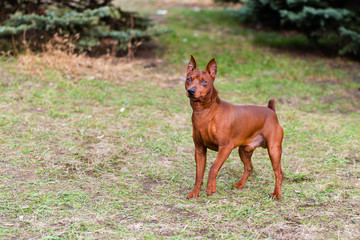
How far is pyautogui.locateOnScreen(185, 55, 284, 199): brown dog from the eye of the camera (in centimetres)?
372

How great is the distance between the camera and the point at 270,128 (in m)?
4.01

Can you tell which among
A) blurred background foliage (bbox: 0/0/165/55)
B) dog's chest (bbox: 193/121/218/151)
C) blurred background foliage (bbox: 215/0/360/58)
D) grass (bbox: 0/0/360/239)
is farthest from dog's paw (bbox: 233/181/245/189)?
blurred background foliage (bbox: 215/0/360/58)

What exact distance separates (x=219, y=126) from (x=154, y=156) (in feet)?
4.83

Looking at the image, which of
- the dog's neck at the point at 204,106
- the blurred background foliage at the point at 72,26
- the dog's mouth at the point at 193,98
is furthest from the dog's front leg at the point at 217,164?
the blurred background foliage at the point at 72,26

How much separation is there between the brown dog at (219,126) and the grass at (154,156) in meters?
0.38

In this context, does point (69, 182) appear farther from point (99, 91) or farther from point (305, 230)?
point (99, 91)

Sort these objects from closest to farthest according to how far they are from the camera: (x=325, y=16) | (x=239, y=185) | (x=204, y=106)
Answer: (x=204, y=106) → (x=239, y=185) → (x=325, y=16)

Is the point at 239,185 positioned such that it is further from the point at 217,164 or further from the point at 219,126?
the point at 219,126

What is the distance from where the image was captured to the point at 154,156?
506cm

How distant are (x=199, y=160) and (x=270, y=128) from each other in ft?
2.49

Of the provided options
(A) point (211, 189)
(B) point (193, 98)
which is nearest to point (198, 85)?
(B) point (193, 98)

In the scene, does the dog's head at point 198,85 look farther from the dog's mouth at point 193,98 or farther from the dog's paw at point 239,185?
the dog's paw at point 239,185

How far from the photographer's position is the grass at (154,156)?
3.59m

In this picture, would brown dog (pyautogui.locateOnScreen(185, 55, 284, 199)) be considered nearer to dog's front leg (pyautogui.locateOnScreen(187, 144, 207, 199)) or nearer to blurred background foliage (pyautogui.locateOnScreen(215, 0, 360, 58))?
dog's front leg (pyautogui.locateOnScreen(187, 144, 207, 199))
